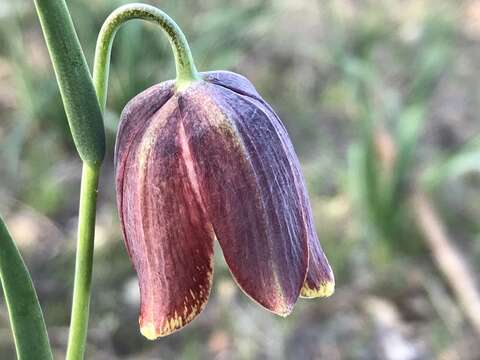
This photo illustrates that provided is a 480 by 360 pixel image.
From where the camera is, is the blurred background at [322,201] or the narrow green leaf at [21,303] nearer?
the narrow green leaf at [21,303]

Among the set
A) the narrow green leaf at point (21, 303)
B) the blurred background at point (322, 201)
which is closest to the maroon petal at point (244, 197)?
the narrow green leaf at point (21, 303)

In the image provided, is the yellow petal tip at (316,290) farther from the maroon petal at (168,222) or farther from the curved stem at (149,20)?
the curved stem at (149,20)

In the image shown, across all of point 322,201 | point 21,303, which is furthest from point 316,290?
point 322,201

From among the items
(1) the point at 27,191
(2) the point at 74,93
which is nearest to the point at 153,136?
(2) the point at 74,93

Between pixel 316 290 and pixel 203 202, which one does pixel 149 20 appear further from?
pixel 316 290

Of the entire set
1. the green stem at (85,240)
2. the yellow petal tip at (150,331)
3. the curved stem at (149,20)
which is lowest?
the yellow petal tip at (150,331)

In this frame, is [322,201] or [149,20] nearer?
[149,20]
